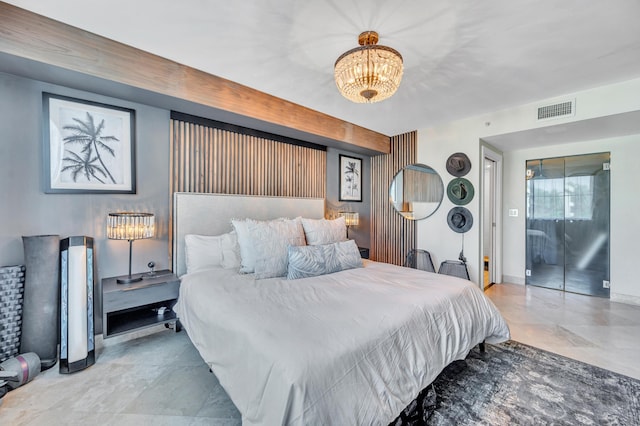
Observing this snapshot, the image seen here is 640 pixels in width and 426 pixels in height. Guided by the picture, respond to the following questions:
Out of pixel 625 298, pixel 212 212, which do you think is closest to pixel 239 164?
pixel 212 212

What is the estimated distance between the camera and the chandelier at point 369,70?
1.77 m

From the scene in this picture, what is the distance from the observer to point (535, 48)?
2.13 meters

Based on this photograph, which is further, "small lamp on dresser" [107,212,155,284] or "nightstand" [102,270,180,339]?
"small lamp on dresser" [107,212,155,284]

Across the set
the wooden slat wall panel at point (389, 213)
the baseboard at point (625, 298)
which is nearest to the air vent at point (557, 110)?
the wooden slat wall panel at point (389, 213)

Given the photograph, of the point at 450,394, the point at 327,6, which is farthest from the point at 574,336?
the point at 327,6

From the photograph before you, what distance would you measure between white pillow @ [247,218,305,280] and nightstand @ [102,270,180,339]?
2.71 feet

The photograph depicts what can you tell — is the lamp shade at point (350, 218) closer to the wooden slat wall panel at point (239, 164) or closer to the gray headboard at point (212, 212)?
the wooden slat wall panel at point (239, 164)

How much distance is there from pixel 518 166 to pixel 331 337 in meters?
5.03

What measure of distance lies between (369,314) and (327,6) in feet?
6.52

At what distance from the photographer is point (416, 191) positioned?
178 inches

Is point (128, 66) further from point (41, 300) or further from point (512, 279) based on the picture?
point (512, 279)

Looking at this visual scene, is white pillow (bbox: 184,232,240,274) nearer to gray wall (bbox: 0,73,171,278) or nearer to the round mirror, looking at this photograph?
gray wall (bbox: 0,73,171,278)

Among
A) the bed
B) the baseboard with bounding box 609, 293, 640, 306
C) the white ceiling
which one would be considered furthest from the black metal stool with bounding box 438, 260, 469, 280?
the white ceiling

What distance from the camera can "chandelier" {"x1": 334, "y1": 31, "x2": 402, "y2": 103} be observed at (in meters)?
1.77
